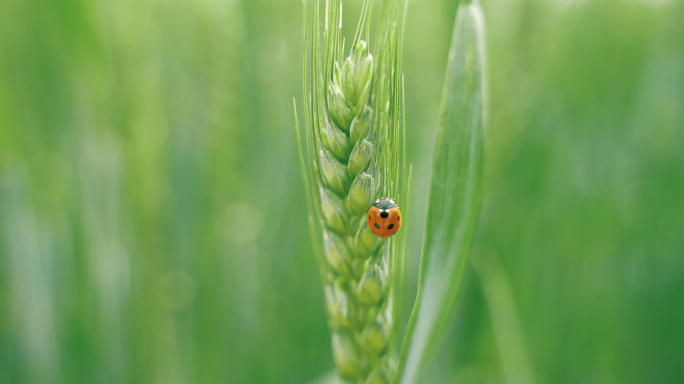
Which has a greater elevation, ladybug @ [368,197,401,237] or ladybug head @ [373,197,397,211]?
A: ladybug head @ [373,197,397,211]

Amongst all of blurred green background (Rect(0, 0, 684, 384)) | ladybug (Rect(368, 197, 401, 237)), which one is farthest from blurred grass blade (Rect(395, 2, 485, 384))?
blurred green background (Rect(0, 0, 684, 384))

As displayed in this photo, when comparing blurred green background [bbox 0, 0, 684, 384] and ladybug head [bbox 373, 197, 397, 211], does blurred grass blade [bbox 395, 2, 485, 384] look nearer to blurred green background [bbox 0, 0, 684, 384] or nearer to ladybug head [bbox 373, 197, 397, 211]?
ladybug head [bbox 373, 197, 397, 211]

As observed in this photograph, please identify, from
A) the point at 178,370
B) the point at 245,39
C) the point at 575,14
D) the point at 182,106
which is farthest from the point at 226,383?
the point at 575,14

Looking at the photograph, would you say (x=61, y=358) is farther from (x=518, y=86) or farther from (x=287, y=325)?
(x=518, y=86)

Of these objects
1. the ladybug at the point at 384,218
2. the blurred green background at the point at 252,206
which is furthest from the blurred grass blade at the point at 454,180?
the blurred green background at the point at 252,206

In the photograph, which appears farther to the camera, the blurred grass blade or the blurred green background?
the blurred green background
